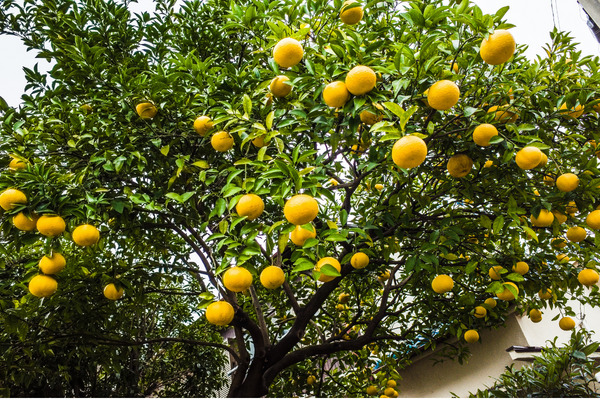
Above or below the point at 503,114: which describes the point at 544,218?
below

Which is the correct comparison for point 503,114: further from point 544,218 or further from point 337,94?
point 337,94

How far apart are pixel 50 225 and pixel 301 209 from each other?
1.24 m

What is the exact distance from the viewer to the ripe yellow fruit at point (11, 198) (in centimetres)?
168

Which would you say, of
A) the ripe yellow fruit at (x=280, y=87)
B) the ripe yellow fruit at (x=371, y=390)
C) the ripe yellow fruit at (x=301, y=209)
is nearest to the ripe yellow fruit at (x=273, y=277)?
the ripe yellow fruit at (x=301, y=209)

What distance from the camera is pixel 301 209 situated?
1.42 m

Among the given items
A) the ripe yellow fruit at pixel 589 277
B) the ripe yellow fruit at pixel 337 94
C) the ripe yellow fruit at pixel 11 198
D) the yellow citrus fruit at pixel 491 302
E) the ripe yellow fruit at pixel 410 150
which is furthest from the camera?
the yellow citrus fruit at pixel 491 302

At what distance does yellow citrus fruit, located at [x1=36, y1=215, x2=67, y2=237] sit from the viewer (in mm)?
1749

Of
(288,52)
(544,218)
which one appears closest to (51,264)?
(288,52)

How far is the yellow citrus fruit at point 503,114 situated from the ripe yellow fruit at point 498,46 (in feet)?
1.46

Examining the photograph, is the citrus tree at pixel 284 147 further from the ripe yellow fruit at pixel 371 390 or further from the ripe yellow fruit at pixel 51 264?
the ripe yellow fruit at pixel 371 390

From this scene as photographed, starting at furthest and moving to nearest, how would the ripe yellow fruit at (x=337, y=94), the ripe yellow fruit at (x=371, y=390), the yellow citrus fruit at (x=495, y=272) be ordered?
the ripe yellow fruit at (x=371, y=390) < the yellow citrus fruit at (x=495, y=272) < the ripe yellow fruit at (x=337, y=94)

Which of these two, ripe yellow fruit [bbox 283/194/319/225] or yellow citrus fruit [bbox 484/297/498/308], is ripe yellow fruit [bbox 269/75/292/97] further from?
yellow citrus fruit [bbox 484/297/498/308]

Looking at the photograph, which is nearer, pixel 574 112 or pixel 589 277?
pixel 574 112

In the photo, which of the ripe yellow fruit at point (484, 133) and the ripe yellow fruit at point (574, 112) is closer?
the ripe yellow fruit at point (484, 133)
